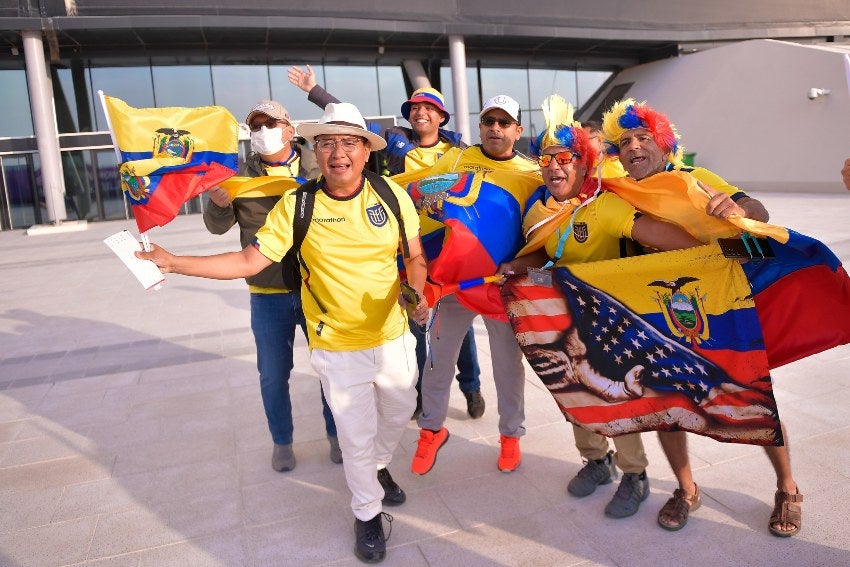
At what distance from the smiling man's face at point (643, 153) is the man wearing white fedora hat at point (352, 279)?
1.12 metres

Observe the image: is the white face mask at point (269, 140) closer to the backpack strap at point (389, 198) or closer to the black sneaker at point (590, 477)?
the backpack strap at point (389, 198)

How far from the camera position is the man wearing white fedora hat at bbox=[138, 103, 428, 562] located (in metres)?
2.95

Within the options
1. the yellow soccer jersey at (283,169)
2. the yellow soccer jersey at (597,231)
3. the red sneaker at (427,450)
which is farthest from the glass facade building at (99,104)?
the yellow soccer jersey at (597,231)

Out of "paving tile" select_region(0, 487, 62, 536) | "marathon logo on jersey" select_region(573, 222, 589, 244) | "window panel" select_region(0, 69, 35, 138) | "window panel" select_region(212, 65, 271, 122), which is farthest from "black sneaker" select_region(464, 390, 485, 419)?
"window panel" select_region(0, 69, 35, 138)

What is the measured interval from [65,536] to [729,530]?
3495 millimetres

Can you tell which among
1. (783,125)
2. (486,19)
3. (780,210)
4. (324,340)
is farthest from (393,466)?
(486,19)

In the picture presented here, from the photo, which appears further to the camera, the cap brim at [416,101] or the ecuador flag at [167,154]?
the cap brim at [416,101]

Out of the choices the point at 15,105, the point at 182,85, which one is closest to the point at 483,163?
the point at 182,85

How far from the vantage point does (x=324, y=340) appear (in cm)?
305

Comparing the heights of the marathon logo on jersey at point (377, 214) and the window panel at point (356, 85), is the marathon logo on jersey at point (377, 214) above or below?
below

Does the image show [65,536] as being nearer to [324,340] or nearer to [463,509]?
[324,340]

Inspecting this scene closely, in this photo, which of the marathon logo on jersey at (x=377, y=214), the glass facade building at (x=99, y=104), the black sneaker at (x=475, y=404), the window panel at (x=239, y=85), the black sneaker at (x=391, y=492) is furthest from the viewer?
the window panel at (x=239, y=85)

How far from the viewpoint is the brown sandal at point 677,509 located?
10.1ft

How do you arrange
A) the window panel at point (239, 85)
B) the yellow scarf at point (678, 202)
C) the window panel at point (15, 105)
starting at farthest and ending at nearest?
the window panel at point (239, 85)
the window panel at point (15, 105)
the yellow scarf at point (678, 202)
